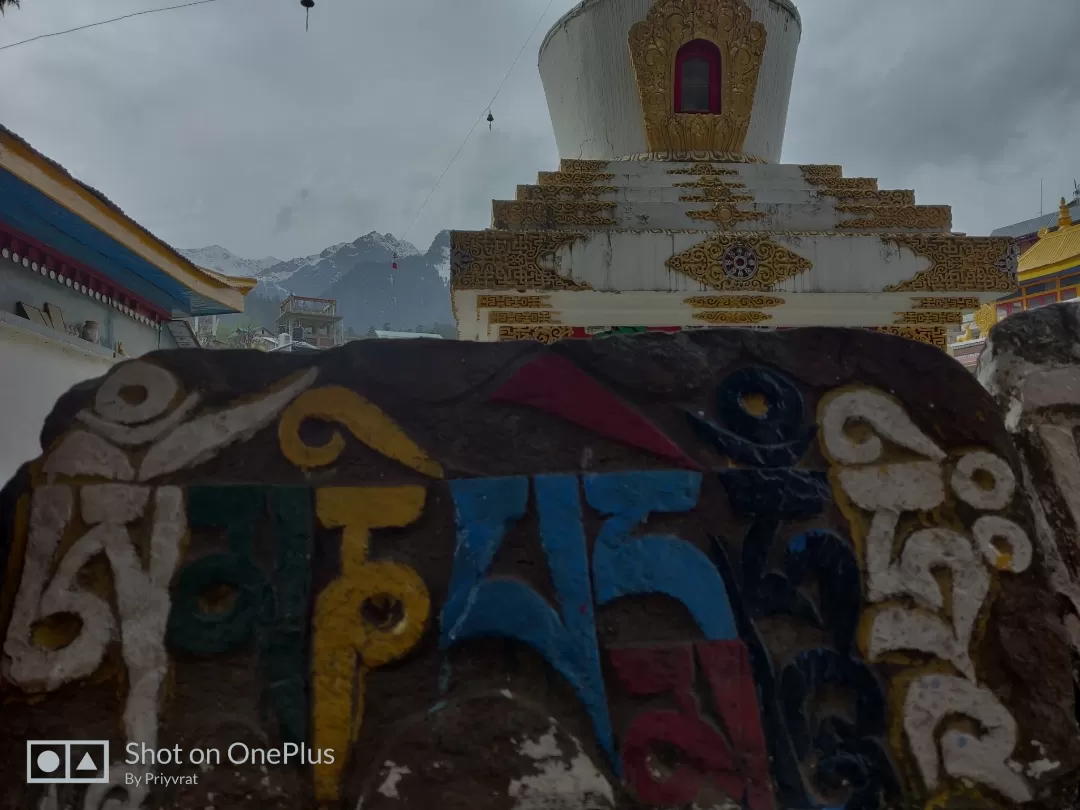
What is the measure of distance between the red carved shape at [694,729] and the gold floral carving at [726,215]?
4940 mm

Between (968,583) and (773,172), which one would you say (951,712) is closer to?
(968,583)

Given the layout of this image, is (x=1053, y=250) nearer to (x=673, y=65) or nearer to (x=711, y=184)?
(x=673, y=65)

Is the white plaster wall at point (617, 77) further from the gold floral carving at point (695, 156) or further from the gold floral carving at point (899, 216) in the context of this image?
the gold floral carving at point (899, 216)

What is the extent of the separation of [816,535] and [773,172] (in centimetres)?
561

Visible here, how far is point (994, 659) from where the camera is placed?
1.93 meters

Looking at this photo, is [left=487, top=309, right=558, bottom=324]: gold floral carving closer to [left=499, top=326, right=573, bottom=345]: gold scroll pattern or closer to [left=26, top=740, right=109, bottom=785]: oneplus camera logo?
[left=499, top=326, right=573, bottom=345]: gold scroll pattern

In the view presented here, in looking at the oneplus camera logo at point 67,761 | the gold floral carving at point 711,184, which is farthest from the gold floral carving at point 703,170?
the oneplus camera logo at point 67,761

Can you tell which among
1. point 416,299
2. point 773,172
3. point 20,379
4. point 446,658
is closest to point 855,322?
point 773,172

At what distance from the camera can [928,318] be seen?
20.3ft

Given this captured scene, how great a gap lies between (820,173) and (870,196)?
57 centimetres

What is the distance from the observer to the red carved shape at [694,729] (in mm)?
1827

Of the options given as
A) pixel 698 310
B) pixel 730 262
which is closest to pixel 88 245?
pixel 698 310

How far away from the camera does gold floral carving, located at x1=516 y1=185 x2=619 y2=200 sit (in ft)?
20.9

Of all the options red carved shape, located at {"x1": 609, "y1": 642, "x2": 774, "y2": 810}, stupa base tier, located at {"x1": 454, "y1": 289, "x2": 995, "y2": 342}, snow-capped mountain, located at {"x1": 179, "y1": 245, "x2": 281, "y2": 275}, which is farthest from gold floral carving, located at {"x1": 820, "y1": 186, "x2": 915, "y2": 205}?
snow-capped mountain, located at {"x1": 179, "y1": 245, "x2": 281, "y2": 275}
